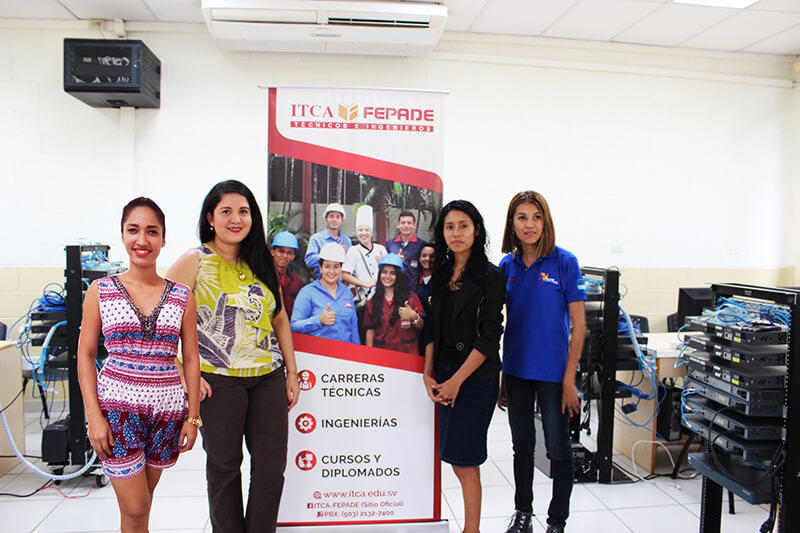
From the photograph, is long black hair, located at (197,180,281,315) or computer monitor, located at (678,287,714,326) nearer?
long black hair, located at (197,180,281,315)

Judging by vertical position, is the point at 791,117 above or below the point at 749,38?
below

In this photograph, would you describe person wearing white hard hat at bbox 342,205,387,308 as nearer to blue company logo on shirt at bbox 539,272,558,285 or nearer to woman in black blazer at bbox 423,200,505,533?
woman in black blazer at bbox 423,200,505,533

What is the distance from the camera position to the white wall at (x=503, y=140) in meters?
4.05

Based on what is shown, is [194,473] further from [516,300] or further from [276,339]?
[516,300]

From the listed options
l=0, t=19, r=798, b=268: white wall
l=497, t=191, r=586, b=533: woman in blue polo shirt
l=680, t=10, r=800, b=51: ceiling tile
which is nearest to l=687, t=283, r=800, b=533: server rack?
l=497, t=191, r=586, b=533: woman in blue polo shirt

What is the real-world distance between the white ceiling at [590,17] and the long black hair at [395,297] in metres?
2.54

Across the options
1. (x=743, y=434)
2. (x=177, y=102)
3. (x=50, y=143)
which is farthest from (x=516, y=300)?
(x=50, y=143)

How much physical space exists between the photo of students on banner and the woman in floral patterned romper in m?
0.57

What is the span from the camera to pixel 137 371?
5.19 ft

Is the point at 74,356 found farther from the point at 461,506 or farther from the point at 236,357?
the point at 461,506

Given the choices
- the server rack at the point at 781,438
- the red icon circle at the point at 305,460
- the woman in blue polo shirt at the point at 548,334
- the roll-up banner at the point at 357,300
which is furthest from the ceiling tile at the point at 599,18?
the red icon circle at the point at 305,460

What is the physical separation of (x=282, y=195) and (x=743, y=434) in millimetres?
2018

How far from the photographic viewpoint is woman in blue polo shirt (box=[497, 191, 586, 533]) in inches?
83.7

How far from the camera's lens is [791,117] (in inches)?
191
